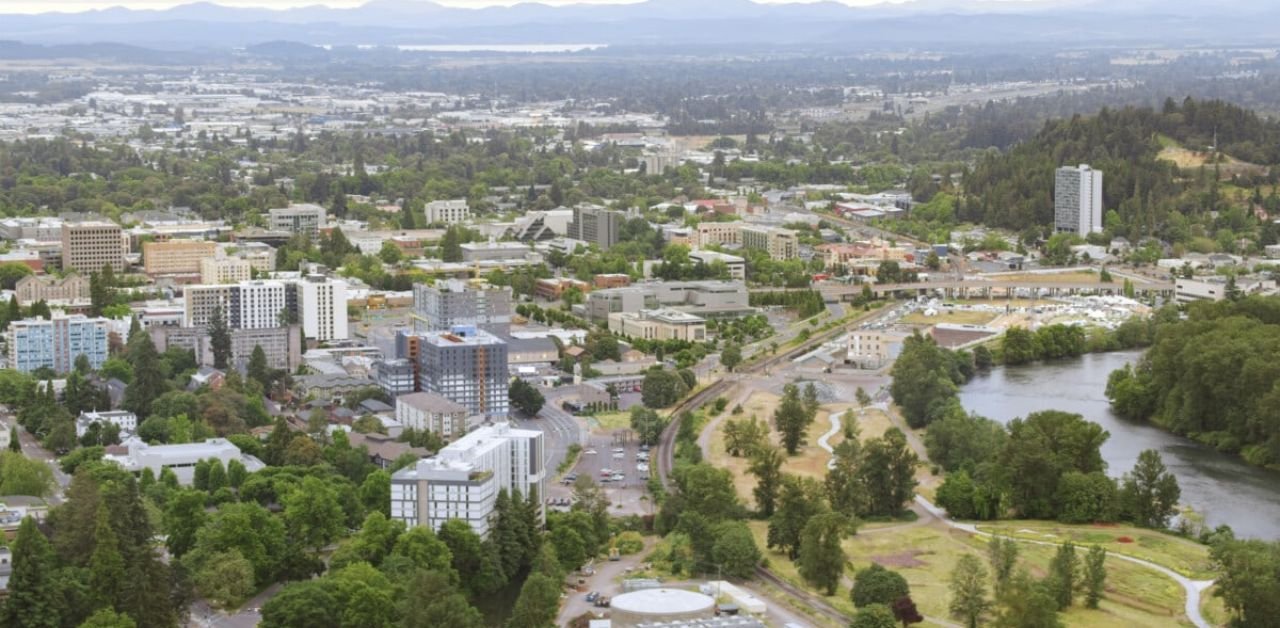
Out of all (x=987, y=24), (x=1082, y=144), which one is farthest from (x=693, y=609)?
(x=987, y=24)

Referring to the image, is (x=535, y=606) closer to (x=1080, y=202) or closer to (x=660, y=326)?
(x=660, y=326)

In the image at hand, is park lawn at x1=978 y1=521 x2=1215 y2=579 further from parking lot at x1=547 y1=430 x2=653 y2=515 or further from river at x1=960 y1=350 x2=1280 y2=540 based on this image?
parking lot at x1=547 y1=430 x2=653 y2=515

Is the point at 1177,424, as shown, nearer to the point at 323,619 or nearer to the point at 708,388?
the point at 708,388

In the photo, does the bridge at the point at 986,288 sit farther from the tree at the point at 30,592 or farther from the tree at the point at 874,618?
the tree at the point at 30,592

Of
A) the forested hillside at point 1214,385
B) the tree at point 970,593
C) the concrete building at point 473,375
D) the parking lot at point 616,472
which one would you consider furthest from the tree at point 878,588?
the concrete building at point 473,375

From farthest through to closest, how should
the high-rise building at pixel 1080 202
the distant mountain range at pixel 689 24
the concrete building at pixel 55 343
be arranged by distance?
the distant mountain range at pixel 689 24 → the high-rise building at pixel 1080 202 → the concrete building at pixel 55 343

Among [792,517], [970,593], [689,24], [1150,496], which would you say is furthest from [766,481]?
[689,24]

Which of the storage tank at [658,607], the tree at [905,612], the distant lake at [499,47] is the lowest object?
the tree at [905,612]

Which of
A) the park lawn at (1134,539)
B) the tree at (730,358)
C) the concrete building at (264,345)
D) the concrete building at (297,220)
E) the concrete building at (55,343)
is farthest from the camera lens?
the concrete building at (297,220)
